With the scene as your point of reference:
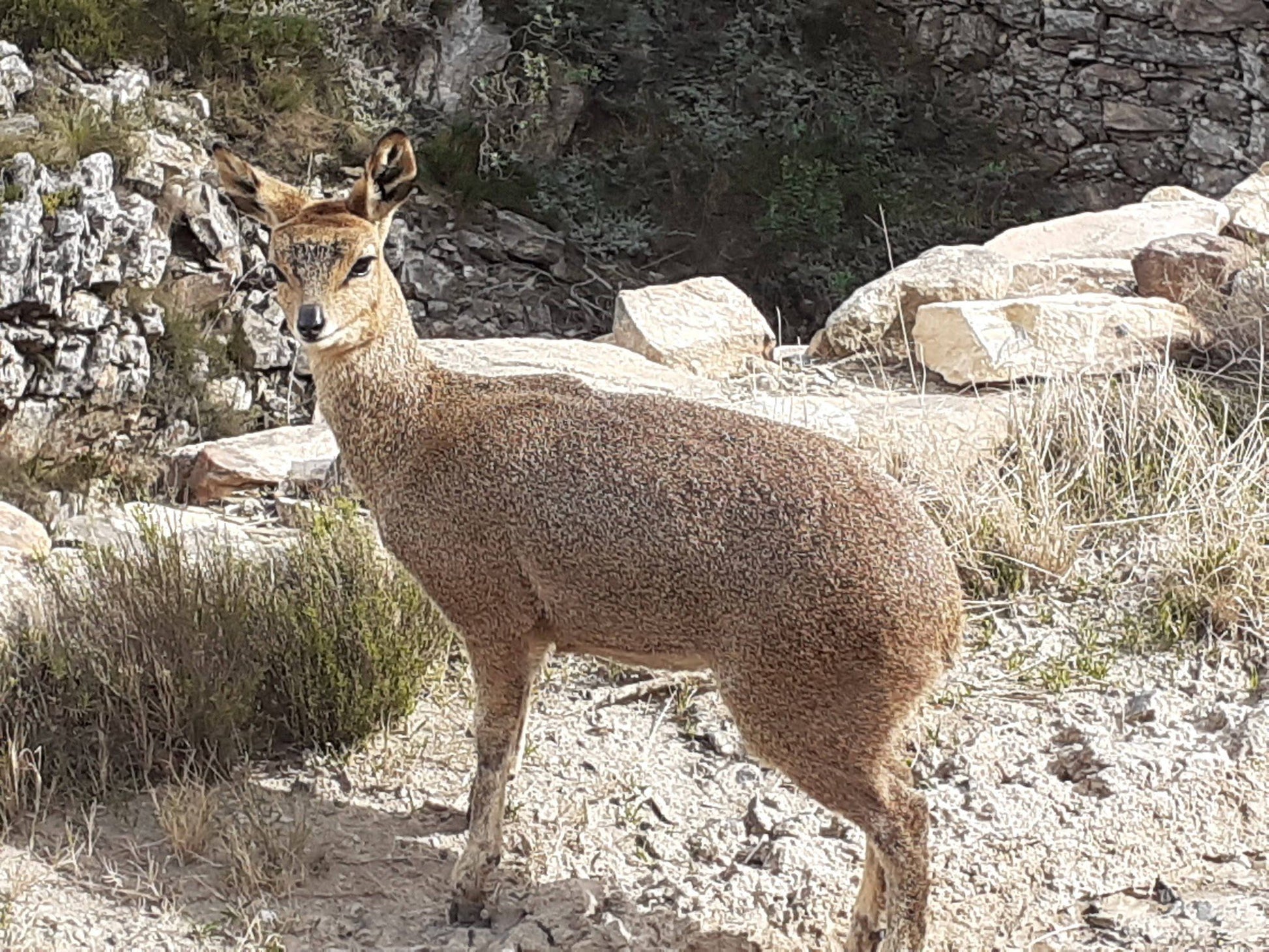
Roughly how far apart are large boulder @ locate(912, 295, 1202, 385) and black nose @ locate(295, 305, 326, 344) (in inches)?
178

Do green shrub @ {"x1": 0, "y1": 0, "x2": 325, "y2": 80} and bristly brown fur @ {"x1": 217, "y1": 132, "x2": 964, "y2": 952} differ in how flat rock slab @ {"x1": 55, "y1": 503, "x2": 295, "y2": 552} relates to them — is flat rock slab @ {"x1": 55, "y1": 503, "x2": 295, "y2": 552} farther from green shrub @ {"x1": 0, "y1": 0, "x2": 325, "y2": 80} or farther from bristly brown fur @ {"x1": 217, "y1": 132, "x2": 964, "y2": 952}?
green shrub @ {"x1": 0, "y1": 0, "x2": 325, "y2": 80}

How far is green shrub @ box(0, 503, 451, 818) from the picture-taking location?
4965mm

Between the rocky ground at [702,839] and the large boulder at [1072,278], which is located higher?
the large boulder at [1072,278]

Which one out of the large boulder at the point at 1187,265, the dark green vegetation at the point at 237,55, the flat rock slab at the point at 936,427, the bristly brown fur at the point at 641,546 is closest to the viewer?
Result: the bristly brown fur at the point at 641,546

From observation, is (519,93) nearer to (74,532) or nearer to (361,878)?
(74,532)

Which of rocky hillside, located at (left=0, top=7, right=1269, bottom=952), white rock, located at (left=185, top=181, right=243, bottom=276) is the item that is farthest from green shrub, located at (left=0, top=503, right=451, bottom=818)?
white rock, located at (left=185, top=181, right=243, bottom=276)

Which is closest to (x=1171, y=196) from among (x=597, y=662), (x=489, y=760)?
(x=597, y=662)

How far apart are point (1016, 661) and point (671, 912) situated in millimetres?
1780

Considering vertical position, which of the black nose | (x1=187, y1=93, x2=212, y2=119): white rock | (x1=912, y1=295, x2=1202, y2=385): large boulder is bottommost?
(x1=912, y1=295, x2=1202, y2=385): large boulder

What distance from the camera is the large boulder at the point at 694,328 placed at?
918 cm

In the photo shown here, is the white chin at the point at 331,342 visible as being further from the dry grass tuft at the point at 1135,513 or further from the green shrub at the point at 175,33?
the green shrub at the point at 175,33

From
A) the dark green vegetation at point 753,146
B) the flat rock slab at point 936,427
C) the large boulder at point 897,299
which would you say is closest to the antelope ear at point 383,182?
the flat rock slab at point 936,427

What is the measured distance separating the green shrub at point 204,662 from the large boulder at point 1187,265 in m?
5.36

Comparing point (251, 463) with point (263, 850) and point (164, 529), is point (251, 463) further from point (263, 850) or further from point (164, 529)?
point (263, 850)
